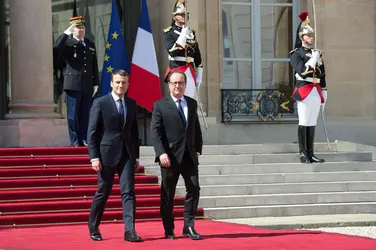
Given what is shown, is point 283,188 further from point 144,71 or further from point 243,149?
point 144,71

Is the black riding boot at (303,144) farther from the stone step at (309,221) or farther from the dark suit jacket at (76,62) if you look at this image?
the dark suit jacket at (76,62)

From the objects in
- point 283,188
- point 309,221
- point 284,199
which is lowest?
point 309,221

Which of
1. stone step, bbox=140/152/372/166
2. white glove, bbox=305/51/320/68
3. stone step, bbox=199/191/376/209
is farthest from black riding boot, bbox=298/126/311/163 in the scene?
stone step, bbox=199/191/376/209

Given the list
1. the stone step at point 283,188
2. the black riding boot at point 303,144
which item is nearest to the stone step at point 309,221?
the stone step at point 283,188

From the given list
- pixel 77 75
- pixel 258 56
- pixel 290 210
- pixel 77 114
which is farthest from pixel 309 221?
pixel 258 56

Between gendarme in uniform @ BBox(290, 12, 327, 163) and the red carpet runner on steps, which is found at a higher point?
gendarme in uniform @ BBox(290, 12, 327, 163)

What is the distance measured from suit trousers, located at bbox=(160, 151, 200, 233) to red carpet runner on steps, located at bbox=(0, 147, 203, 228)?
2.70 m

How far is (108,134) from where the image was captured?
11742 mm

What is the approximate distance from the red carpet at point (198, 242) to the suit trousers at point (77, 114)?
3.43 meters

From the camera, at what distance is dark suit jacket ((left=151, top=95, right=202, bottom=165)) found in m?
11.8

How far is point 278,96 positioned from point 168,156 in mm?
9386

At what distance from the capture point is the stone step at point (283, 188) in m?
15.9

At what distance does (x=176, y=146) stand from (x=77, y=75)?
5.56 metres

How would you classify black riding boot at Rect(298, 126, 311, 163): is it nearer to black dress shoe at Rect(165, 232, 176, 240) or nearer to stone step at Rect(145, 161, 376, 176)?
stone step at Rect(145, 161, 376, 176)
